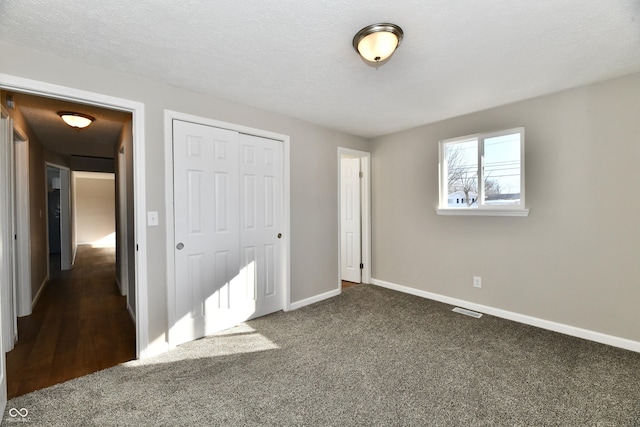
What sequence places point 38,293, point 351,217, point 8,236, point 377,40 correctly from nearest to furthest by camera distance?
point 377,40, point 8,236, point 38,293, point 351,217

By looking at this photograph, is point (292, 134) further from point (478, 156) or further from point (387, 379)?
point (387, 379)

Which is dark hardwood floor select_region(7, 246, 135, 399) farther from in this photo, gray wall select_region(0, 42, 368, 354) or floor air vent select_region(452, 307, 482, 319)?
floor air vent select_region(452, 307, 482, 319)

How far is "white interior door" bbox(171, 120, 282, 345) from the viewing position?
2.66m

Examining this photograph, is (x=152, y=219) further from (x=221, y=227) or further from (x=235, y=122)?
(x=235, y=122)

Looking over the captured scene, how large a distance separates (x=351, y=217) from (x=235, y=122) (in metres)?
2.44

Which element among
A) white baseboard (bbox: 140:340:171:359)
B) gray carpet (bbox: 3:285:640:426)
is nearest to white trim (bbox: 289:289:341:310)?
gray carpet (bbox: 3:285:640:426)

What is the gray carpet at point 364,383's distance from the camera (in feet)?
5.62

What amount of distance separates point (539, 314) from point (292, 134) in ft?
11.0

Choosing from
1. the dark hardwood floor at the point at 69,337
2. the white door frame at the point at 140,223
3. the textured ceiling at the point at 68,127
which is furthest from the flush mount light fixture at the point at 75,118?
the dark hardwood floor at the point at 69,337

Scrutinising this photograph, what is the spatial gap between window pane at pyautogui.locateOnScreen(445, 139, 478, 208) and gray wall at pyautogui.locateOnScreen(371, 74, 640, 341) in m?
0.16

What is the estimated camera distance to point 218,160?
A: 2.87 m

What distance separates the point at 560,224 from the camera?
280 cm

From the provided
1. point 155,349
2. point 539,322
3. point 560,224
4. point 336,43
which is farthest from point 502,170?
point 155,349

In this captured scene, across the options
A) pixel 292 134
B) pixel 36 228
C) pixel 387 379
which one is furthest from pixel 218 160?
pixel 36 228
